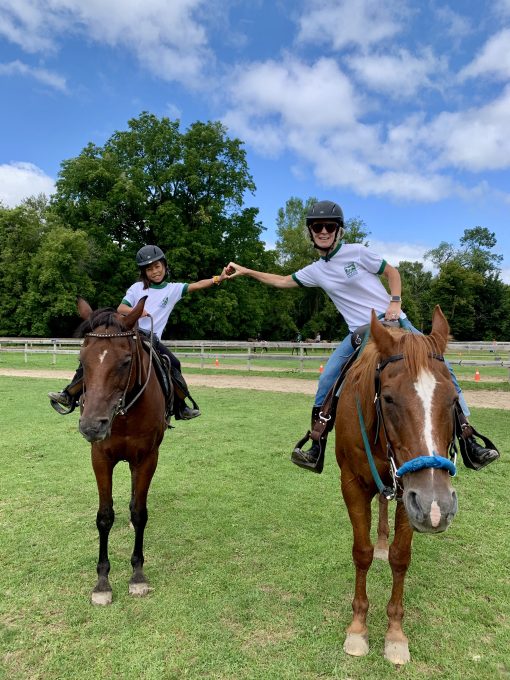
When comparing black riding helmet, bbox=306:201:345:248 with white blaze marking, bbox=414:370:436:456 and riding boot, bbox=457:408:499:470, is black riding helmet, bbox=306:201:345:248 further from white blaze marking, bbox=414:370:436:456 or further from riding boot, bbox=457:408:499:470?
white blaze marking, bbox=414:370:436:456

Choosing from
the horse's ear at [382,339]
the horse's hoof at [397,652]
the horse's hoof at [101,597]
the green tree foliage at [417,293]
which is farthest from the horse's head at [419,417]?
the green tree foliage at [417,293]

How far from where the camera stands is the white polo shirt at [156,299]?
16.7ft

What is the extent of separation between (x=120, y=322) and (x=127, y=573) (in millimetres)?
2299

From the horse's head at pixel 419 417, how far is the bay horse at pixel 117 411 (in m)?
1.93

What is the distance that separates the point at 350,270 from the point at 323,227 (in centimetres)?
50

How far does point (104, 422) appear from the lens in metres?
3.15

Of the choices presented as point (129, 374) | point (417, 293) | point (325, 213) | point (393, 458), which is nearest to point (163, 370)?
point (129, 374)

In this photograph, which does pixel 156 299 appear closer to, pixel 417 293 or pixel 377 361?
pixel 377 361

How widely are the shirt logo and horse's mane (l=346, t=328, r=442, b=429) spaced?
0.92 m

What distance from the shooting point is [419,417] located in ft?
7.54

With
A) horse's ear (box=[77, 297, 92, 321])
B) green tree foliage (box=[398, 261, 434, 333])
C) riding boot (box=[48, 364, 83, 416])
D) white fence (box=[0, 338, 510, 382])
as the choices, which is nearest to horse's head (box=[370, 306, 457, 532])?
horse's ear (box=[77, 297, 92, 321])

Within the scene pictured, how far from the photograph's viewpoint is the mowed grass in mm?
2912

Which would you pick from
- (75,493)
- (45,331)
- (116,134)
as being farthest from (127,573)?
(116,134)

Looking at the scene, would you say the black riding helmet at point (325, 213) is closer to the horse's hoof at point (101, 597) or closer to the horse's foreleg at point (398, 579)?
the horse's foreleg at point (398, 579)
